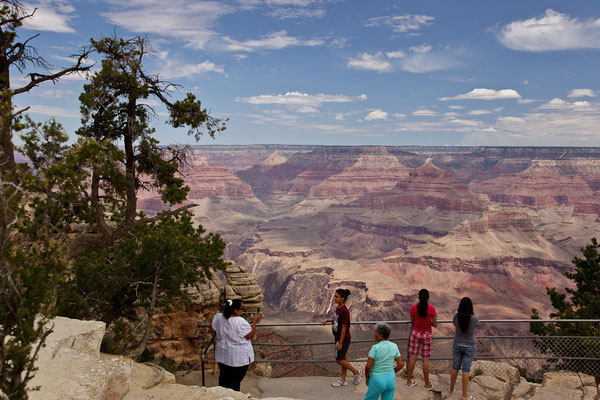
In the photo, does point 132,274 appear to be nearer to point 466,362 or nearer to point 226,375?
point 226,375

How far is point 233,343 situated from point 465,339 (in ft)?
13.2

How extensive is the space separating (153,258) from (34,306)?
7.47m

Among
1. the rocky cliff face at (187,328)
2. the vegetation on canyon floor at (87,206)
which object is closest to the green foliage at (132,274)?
the vegetation on canyon floor at (87,206)

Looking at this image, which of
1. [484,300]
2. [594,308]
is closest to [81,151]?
[594,308]

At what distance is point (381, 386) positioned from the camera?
572 centimetres

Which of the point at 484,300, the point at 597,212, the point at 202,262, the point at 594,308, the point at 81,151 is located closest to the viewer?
Answer: the point at 81,151

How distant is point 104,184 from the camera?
9883 millimetres

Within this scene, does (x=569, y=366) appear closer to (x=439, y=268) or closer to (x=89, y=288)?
(x=89, y=288)

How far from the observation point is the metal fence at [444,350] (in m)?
9.02

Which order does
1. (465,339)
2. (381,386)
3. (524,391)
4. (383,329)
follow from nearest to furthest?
(381,386) < (383,329) < (465,339) < (524,391)

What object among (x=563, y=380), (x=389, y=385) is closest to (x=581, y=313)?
(x=563, y=380)

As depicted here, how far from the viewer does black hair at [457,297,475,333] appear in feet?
23.5

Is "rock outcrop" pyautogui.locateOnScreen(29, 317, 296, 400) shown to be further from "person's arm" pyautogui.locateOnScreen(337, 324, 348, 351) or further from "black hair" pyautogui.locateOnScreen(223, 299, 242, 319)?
"person's arm" pyautogui.locateOnScreen(337, 324, 348, 351)

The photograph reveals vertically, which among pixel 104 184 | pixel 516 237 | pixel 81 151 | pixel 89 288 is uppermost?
pixel 81 151
